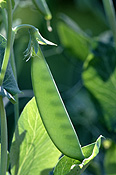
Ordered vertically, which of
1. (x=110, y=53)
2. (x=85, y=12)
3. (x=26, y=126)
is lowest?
(x=85, y=12)

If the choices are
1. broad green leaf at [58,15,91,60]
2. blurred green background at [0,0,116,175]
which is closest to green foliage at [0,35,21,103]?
blurred green background at [0,0,116,175]

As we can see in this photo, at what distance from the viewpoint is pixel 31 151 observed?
15.5 inches

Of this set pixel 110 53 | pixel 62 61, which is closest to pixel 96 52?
pixel 110 53

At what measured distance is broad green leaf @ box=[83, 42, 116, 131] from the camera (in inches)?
24.1

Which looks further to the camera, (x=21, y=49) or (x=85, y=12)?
(x=85, y=12)

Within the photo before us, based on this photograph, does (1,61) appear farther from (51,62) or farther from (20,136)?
(51,62)

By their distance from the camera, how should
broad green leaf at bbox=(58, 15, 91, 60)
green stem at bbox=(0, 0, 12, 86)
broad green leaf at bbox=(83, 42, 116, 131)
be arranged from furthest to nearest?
broad green leaf at bbox=(58, 15, 91, 60)
broad green leaf at bbox=(83, 42, 116, 131)
green stem at bbox=(0, 0, 12, 86)

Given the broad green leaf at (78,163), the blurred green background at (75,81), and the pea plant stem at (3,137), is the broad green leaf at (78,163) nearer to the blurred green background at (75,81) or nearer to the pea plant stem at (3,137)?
the pea plant stem at (3,137)

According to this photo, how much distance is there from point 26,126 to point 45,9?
14cm

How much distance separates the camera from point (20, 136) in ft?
1.28

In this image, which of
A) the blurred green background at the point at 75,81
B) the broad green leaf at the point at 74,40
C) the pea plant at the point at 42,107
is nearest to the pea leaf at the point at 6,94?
the pea plant at the point at 42,107

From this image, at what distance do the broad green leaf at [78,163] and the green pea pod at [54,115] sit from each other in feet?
0.04

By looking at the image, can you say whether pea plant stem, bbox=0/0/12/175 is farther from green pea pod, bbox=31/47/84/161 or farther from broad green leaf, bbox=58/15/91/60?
broad green leaf, bbox=58/15/91/60

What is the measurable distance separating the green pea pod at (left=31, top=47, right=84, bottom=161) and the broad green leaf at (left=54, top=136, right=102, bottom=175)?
12mm
